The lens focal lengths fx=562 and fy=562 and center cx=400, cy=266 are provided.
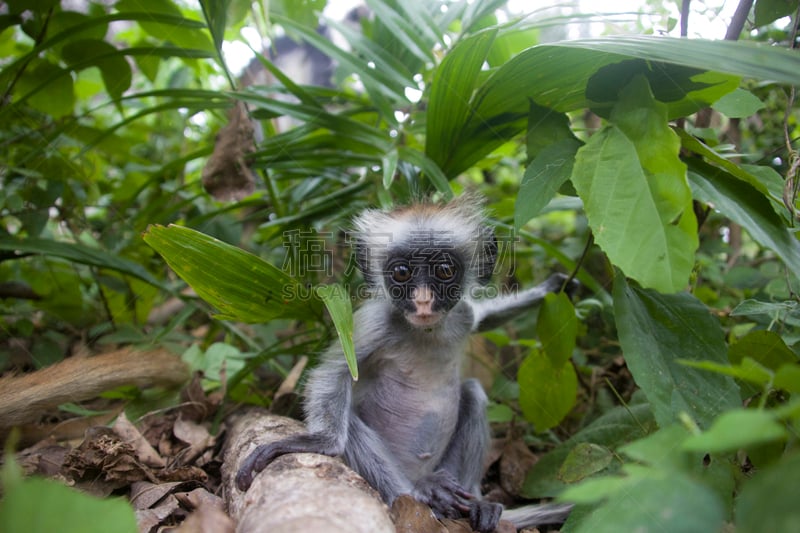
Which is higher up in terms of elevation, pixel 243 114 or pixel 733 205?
pixel 243 114

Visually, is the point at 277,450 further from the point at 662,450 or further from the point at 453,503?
the point at 662,450

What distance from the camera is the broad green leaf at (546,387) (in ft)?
9.90

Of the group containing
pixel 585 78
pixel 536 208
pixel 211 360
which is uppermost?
pixel 585 78

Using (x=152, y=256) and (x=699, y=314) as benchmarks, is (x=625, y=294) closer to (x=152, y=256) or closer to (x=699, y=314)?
(x=699, y=314)

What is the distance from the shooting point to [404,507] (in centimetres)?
234

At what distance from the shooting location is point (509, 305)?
12.0 ft

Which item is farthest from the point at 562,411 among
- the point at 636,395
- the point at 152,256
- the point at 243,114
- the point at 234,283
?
the point at 152,256

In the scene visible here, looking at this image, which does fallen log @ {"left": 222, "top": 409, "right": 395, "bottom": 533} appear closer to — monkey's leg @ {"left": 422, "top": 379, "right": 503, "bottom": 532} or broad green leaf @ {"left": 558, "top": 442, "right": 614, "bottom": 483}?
broad green leaf @ {"left": 558, "top": 442, "right": 614, "bottom": 483}

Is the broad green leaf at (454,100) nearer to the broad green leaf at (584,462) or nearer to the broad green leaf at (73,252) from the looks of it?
the broad green leaf at (584,462)

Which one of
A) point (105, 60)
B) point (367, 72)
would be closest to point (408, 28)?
point (367, 72)

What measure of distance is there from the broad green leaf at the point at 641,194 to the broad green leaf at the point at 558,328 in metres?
0.85

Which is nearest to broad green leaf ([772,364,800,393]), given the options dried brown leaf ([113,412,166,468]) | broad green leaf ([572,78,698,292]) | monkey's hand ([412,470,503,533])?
broad green leaf ([572,78,698,292])

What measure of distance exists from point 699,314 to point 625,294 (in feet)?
1.04

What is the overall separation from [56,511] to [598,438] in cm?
239
